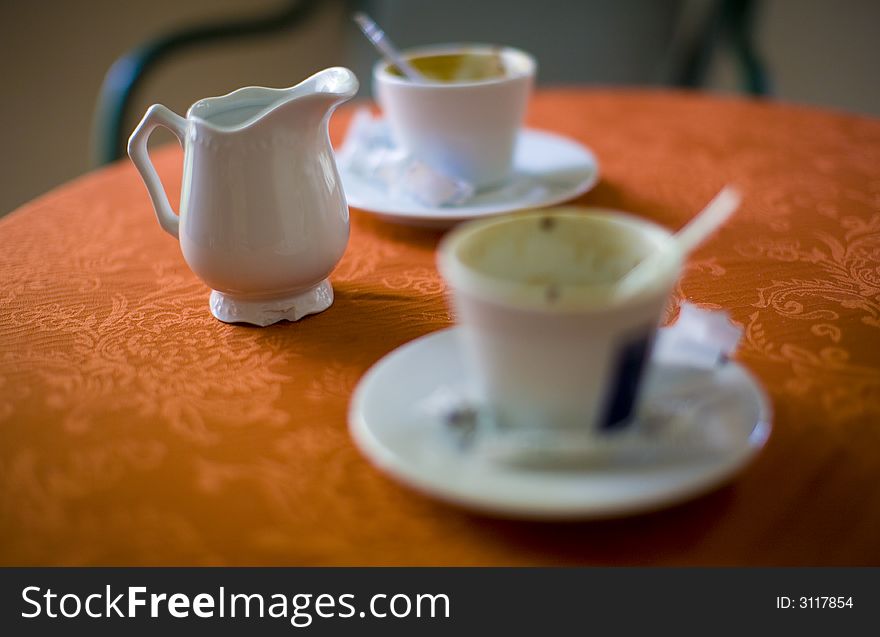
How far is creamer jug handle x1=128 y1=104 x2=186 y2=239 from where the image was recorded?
1.92 feet

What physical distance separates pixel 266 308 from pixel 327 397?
12 centimetres

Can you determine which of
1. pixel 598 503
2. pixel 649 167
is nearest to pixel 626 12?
pixel 649 167

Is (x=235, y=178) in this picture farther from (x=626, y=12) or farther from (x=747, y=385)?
(x=626, y=12)

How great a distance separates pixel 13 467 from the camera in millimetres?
460

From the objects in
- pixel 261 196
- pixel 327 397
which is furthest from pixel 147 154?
pixel 327 397

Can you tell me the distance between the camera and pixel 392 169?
0.79 metres

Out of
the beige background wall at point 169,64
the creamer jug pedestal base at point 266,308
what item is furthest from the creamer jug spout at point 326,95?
the beige background wall at point 169,64

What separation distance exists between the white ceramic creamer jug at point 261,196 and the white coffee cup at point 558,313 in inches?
6.9

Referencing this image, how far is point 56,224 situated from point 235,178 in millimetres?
331

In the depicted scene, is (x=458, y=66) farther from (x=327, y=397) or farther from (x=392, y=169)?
(x=327, y=397)

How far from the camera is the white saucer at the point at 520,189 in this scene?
73cm

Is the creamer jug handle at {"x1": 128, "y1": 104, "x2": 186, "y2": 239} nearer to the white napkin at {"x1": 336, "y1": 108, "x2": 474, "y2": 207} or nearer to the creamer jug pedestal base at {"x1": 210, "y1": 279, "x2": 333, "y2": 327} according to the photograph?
the creamer jug pedestal base at {"x1": 210, "y1": 279, "x2": 333, "y2": 327}

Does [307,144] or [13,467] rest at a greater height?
[307,144]

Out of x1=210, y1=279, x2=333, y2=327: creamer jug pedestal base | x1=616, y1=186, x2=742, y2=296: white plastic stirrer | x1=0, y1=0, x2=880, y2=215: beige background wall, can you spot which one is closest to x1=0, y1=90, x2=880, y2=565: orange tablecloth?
x1=210, y1=279, x2=333, y2=327: creamer jug pedestal base
